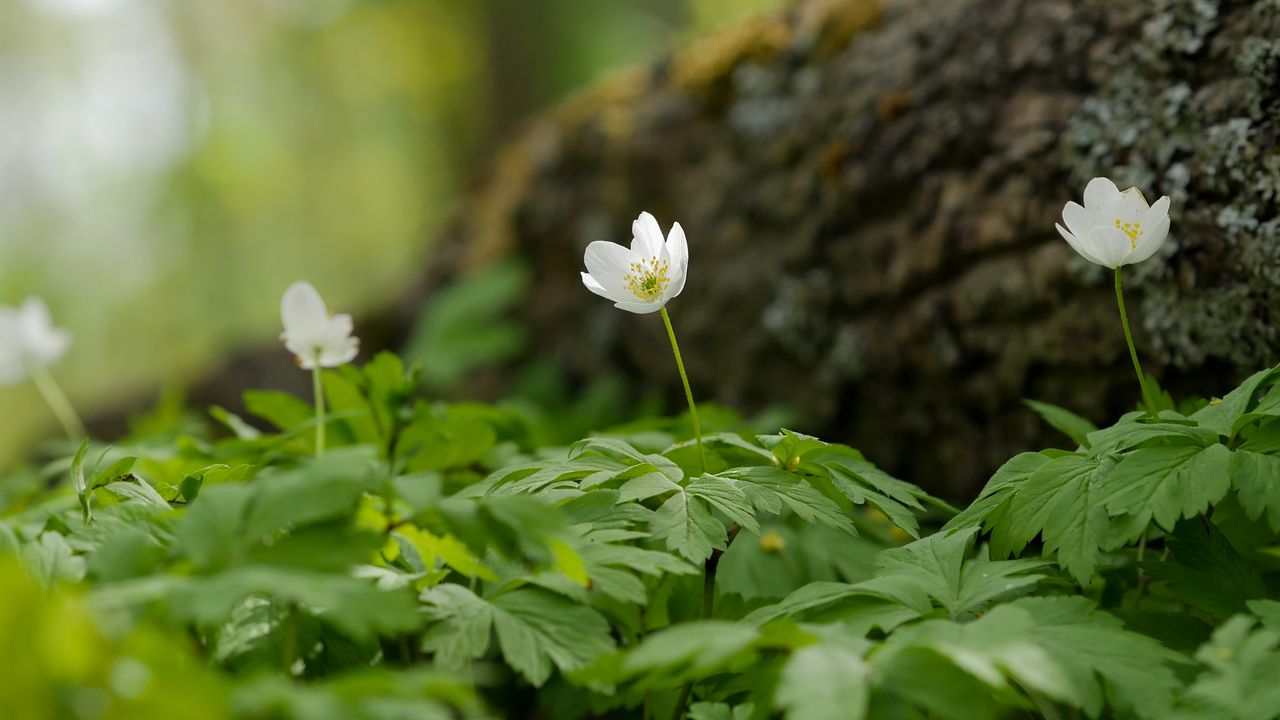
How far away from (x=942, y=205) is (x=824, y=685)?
2165 mm

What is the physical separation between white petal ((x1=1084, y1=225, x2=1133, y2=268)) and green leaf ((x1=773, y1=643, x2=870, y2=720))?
43.1 inches

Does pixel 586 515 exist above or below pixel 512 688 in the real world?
above

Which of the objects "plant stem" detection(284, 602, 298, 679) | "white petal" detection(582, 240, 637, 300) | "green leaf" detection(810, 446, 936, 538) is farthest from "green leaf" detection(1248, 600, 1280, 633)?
"plant stem" detection(284, 602, 298, 679)

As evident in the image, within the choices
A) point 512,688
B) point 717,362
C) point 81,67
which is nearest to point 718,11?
point 717,362

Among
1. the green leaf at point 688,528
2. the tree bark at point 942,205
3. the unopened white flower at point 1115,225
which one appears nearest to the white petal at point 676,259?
the green leaf at point 688,528

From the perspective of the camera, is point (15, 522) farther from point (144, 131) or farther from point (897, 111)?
point (144, 131)

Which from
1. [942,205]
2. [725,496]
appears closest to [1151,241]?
[725,496]

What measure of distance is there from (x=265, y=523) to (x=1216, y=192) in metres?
2.33

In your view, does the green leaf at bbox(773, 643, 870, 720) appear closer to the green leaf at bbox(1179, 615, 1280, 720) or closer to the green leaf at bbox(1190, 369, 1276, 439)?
the green leaf at bbox(1179, 615, 1280, 720)

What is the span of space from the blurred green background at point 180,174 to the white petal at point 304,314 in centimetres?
1274

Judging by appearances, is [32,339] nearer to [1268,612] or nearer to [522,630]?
[522,630]

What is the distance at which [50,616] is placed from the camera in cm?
87

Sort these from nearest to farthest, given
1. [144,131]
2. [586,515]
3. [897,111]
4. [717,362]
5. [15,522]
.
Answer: [586,515]
[15,522]
[897,111]
[717,362]
[144,131]

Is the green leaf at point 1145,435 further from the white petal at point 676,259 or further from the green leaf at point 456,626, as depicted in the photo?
the green leaf at point 456,626
